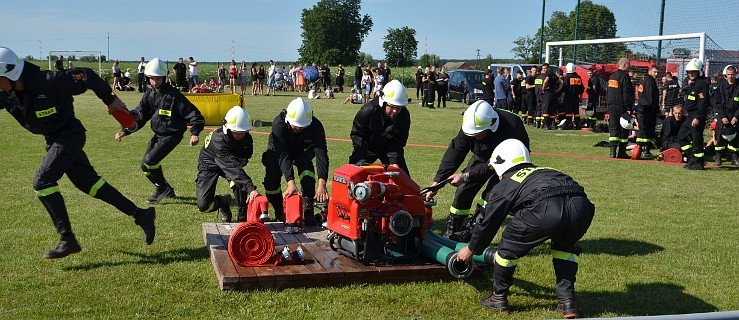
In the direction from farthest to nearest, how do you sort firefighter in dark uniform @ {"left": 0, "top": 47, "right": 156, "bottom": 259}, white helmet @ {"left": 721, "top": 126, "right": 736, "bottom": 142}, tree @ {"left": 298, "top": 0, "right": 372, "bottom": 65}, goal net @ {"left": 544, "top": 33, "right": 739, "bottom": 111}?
tree @ {"left": 298, "top": 0, "right": 372, "bottom": 65} < goal net @ {"left": 544, "top": 33, "right": 739, "bottom": 111} < white helmet @ {"left": 721, "top": 126, "right": 736, "bottom": 142} < firefighter in dark uniform @ {"left": 0, "top": 47, "right": 156, "bottom": 259}

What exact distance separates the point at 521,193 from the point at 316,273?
1.93 meters

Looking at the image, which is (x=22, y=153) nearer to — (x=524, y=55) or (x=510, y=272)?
(x=510, y=272)

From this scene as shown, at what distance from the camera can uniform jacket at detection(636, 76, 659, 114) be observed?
15.8 meters

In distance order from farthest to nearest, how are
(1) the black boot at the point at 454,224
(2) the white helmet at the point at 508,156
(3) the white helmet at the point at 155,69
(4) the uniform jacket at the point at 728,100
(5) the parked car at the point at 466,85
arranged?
(5) the parked car at the point at 466,85 < (4) the uniform jacket at the point at 728,100 < (3) the white helmet at the point at 155,69 < (1) the black boot at the point at 454,224 < (2) the white helmet at the point at 508,156

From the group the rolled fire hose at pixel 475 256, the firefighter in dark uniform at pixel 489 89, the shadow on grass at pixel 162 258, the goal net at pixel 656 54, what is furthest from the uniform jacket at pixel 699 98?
the firefighter in dark uniform at pixel 489 89

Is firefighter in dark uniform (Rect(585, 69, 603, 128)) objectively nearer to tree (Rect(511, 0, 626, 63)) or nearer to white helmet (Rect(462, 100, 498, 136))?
tree (Rect(511, 0, 626, 63))

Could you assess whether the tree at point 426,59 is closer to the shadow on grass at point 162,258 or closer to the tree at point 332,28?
the tree at point 332,28

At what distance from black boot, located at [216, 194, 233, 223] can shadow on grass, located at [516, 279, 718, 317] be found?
155 inches

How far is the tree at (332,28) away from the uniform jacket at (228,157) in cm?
9673

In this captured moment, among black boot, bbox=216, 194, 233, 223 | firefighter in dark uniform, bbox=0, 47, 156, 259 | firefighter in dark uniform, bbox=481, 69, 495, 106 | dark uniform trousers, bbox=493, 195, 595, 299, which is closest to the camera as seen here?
dark uniform trousers, bbox=493, 195, 595, 299

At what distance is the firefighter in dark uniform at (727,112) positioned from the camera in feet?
48.1

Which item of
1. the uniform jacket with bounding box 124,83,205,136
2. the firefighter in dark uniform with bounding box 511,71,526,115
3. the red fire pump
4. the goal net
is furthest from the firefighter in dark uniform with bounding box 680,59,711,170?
the firefighter in dark uniform with bounding box 511,71,526,115

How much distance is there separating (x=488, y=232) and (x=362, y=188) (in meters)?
1.17

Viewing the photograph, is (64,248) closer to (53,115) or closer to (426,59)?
(53,115)
